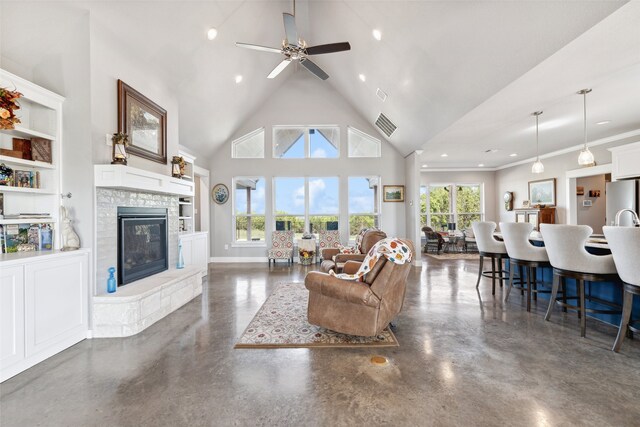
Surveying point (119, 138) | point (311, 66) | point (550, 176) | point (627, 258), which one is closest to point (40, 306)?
point (119, 138)

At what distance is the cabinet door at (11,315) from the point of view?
6.88 ft

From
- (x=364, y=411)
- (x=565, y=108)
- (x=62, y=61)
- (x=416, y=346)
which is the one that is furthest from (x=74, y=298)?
(x=565, y=108)

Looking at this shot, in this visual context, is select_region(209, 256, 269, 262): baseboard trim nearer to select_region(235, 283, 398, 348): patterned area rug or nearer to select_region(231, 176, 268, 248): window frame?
select_region(231, 176, 268, 248): window frame

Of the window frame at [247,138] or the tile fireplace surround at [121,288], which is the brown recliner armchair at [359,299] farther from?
the window frame at [247,138]

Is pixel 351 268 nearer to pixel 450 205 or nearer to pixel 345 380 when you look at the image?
pixel 345 380

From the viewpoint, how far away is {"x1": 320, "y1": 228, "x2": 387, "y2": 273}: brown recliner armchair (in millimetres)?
4320

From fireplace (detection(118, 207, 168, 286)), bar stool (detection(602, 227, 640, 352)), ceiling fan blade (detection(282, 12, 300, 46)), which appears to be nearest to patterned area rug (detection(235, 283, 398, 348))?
fireplace (detection(118, 207, 168, 286))

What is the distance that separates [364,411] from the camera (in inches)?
69.3

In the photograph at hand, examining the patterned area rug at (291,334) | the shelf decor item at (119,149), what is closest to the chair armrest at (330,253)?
the patterned area rug at (291,334)

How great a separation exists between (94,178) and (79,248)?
2.39 feet

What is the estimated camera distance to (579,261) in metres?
2.86

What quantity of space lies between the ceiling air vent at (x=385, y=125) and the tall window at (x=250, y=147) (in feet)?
10.4

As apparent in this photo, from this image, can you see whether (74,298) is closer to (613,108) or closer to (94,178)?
(94,178)

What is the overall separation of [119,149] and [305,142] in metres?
5.14
